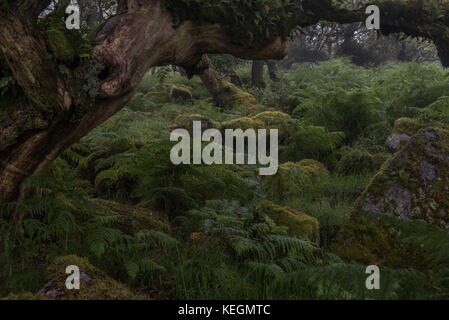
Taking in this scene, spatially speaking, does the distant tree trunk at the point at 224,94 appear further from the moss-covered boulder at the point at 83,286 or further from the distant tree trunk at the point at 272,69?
the moss-covered boulder at the point at 83,286

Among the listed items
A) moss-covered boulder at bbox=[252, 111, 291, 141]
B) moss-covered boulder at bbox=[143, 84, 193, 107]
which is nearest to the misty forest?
moss-covered boulder at bbox=[252, 111, 291, 141]

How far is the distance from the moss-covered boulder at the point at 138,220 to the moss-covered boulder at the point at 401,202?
1.88 m

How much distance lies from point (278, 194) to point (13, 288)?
329 cm

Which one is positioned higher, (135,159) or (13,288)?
(135,159)

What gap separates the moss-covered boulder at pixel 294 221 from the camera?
11.7ft

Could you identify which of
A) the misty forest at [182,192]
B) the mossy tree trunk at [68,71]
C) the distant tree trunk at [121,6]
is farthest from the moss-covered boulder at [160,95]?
the distant tree trunk at [121,6]

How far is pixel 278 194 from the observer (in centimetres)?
474

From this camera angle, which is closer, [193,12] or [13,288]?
[13,288]

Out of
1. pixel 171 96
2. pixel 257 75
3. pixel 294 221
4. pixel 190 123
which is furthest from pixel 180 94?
pixel 294 221

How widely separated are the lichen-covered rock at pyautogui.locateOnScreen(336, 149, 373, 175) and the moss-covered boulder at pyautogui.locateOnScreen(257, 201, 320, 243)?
2.21m

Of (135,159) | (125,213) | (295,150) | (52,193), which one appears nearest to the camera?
(52,193)

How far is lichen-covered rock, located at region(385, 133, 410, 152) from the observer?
19.9 feet
